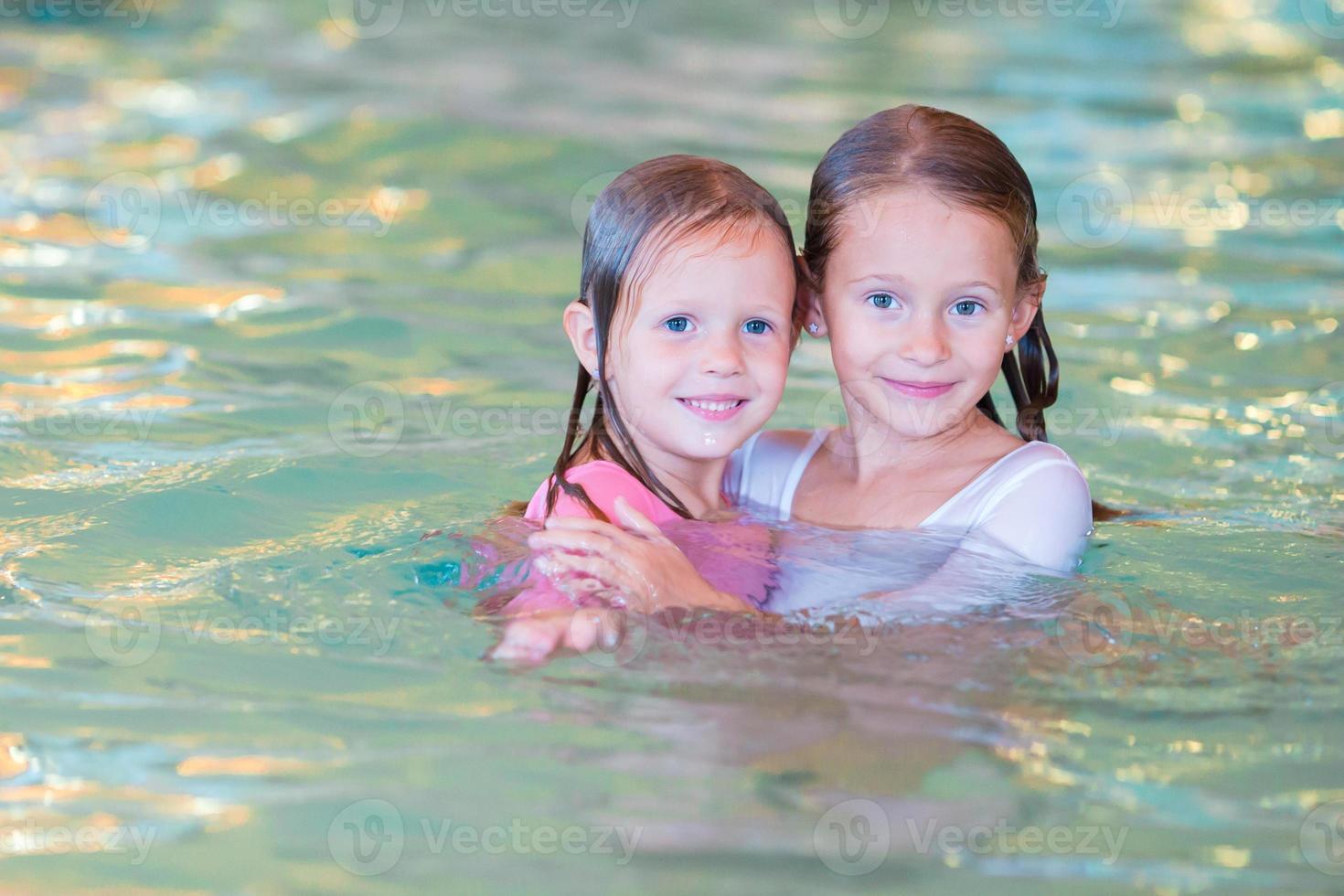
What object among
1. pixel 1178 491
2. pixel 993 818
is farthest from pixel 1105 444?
pixel 993 818

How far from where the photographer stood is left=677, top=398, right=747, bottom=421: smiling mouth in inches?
116

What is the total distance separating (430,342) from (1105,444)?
2.26 metres

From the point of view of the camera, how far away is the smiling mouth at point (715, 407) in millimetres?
2939

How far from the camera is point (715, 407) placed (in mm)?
2943

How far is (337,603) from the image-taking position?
298cm

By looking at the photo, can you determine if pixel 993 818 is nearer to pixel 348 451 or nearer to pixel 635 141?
pixel 348 451
